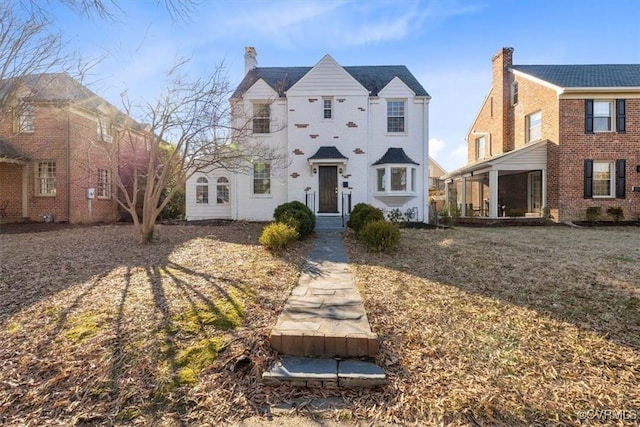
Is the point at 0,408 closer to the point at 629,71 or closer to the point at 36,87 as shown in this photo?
the point at 36,87

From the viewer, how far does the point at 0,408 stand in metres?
2.44

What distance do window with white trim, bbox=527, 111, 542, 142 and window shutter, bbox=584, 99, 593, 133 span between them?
1.79 meters

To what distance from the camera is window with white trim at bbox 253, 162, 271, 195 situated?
50.4 ft

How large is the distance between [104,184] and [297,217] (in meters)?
11.7

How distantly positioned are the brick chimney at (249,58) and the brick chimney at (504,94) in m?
13.2

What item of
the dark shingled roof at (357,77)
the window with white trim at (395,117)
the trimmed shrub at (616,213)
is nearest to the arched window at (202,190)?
the dark shingled roof at (357,77)

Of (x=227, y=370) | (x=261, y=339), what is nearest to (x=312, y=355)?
(x=261, y=339)

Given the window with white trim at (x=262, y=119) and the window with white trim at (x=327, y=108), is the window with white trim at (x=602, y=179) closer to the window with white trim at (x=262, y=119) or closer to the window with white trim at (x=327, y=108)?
the window with white trim at (x=327, y=108)

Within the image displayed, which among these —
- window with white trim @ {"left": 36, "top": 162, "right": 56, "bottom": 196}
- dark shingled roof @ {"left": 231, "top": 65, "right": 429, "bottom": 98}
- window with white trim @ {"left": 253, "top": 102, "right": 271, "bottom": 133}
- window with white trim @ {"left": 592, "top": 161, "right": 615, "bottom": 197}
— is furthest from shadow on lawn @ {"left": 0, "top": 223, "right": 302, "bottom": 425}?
window with white trim @ {"left": 592, "top": 161, "right": 615, "bottom": 197}

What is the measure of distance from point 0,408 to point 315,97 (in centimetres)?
1414

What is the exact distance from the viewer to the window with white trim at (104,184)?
16.3 meters

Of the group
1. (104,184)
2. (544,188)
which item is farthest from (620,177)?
(104,184)

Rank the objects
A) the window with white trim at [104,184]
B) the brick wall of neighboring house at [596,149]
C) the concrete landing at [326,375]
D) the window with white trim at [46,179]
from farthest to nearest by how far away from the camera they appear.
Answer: the window with white trim at [104,184]
the brick wall of neighboring house at [596,149]
the window with white trim at [46,179]
the concrete landing at [326,375]

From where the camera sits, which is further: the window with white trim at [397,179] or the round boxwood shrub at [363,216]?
the window with white trim at [397,179]
